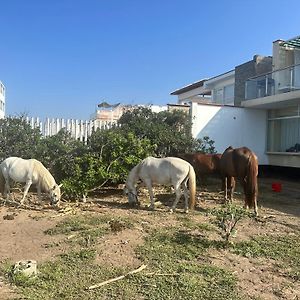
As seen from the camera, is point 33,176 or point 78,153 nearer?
point 33,176

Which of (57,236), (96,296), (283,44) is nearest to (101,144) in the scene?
(57,236)

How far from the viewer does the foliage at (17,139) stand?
11.6 m

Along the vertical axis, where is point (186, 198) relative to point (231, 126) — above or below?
below

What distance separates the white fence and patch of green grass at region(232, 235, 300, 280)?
996 centimetres

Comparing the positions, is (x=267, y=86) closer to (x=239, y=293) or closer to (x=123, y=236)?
(x=123, y=236)

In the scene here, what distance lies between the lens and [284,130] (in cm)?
1962

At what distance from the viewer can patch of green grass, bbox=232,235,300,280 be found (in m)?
5.54

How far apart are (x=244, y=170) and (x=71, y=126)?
8.75 metres

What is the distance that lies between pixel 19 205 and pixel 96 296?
5.23 metres

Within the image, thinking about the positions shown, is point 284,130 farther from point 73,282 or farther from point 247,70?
point 73,282

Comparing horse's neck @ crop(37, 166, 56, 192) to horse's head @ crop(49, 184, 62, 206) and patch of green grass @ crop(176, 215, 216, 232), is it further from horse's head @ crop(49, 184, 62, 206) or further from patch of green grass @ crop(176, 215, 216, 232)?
patch of green grass @ crop(176, 215, 216, 232)

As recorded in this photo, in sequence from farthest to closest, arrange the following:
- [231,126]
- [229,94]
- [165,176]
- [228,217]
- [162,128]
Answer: [229,94], [231,126], [162,128], [165,176], [228,217]

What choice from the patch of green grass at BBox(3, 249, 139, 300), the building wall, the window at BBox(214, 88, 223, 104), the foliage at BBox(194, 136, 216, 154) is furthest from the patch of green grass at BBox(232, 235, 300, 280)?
the window at BBox(214, 88, 223, 104)

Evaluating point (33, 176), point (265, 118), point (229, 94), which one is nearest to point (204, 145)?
point (265, 118)
